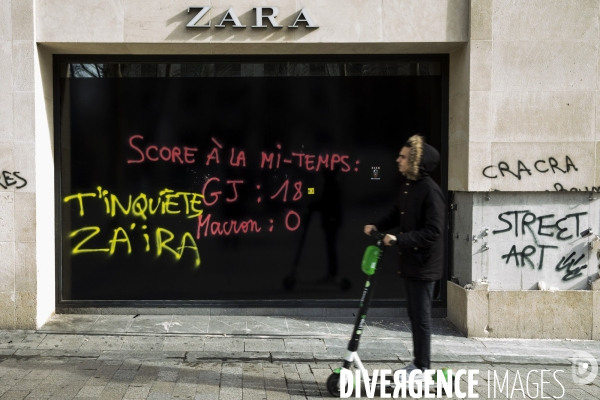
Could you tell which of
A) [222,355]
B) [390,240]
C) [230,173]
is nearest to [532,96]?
[390,240]

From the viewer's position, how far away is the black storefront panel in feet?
27.0

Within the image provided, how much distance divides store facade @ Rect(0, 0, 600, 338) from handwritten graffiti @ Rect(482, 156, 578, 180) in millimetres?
16

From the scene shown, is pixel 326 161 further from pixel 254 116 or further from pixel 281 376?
pixel 281 376

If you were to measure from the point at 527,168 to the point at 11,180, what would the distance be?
5702 mm

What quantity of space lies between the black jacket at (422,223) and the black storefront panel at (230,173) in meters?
2.77

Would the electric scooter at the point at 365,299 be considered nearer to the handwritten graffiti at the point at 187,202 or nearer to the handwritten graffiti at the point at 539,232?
the handwritten graffiti at the point at 539,232

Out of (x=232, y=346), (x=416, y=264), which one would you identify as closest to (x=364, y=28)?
(x=416, y=264)

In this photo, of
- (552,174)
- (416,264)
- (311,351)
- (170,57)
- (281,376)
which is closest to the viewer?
(416,264)

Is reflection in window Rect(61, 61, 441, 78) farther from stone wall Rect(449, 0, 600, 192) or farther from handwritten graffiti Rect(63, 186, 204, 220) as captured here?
handwritten graffiti Rect(63, 186, 204, 220)

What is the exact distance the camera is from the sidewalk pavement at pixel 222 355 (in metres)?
5.72

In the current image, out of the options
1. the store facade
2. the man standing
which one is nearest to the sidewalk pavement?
the store facade

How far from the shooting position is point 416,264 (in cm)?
547

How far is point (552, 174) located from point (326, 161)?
2.59m
